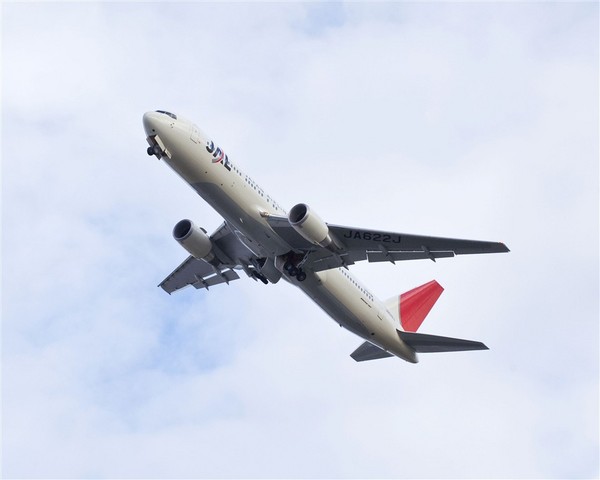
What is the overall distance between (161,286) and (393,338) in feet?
38.1

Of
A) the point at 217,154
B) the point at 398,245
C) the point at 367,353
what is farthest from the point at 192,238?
the point at 367,353

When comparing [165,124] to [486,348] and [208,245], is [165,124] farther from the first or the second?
[486,348]

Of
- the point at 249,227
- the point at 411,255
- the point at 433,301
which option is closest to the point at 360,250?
the point at 411,255

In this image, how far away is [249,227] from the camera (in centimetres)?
3622

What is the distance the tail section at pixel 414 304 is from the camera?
4469cm

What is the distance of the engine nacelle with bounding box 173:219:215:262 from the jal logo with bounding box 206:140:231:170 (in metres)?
5.42

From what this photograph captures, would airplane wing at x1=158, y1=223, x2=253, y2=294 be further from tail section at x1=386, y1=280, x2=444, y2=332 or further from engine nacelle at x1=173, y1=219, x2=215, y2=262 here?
tail section at x1=386, y1=280, x2=444, y2=332

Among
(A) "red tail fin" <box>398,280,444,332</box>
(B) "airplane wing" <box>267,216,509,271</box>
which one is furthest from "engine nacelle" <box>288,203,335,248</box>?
(A) "red tail fin" <box>398,280,444,332</box>

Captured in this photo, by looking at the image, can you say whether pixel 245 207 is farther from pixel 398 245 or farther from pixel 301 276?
pixel 398 245

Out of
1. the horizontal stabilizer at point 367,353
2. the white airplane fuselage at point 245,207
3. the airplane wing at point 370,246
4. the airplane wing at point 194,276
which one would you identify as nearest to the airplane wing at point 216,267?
the airplane wing at point 194,276

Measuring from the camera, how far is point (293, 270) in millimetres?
37875

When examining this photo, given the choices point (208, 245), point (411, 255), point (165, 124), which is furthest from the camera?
point (208, 245)

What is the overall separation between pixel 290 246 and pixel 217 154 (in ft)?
16.1

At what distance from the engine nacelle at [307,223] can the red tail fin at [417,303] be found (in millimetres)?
10037
